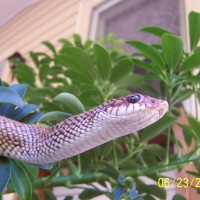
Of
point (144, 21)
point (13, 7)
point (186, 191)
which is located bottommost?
point (186, 191)

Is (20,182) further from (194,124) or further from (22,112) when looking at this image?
(194,124)

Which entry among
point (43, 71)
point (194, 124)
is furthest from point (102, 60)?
point (43, 71)

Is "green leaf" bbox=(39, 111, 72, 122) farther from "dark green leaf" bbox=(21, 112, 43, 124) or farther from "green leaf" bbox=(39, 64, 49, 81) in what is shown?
"green leaf" bbox=(39, 64, 49, 81)

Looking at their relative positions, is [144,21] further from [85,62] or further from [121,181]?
[121,181]

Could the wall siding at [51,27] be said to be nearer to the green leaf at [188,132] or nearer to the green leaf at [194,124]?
the green leaf at [188,132]

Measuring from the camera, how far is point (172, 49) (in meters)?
0.72

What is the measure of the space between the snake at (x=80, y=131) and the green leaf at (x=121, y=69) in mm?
218

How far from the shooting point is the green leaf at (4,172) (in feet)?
1.62

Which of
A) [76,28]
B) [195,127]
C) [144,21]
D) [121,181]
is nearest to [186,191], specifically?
[195,127]

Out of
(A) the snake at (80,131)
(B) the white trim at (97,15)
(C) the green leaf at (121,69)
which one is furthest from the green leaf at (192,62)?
(B) the white trim at (97,15)

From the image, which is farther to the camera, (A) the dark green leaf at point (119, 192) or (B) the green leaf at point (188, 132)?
(B) the green leaf at point (188, 132)

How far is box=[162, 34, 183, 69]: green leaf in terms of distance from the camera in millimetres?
702

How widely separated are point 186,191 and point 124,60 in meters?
0.40

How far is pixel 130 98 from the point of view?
1.76 feet
